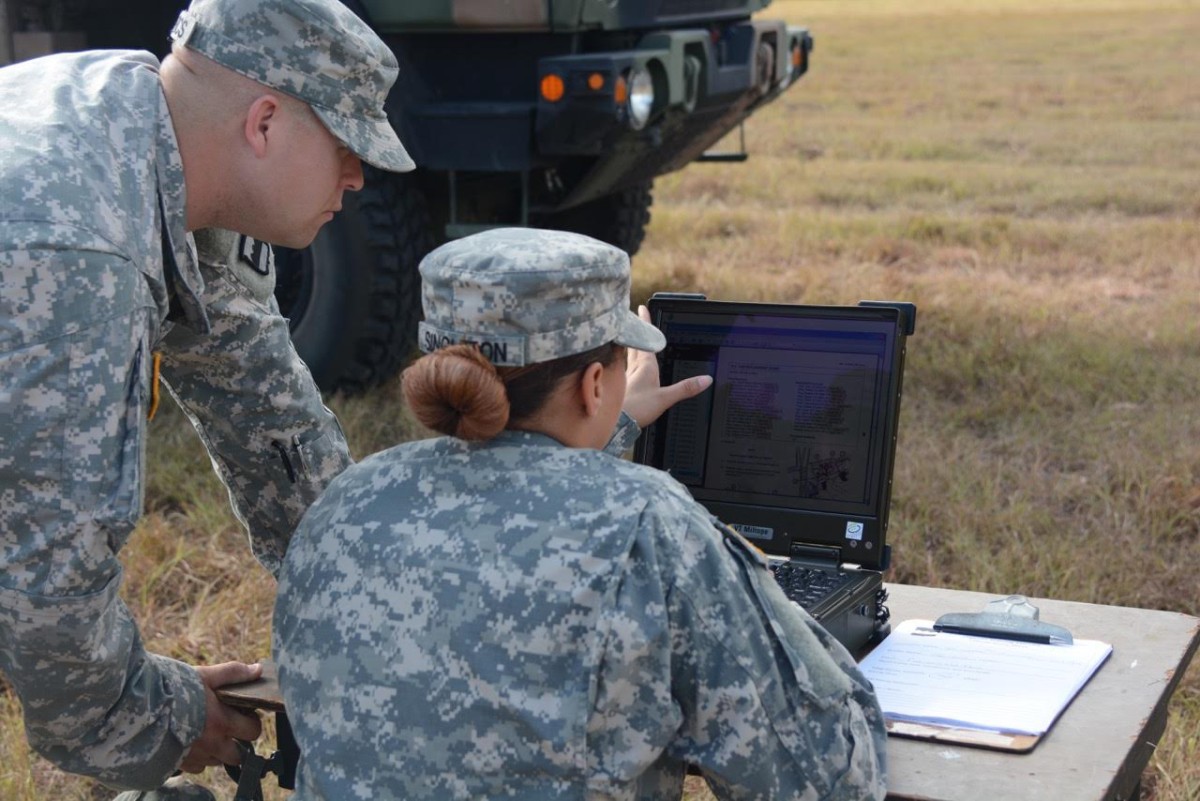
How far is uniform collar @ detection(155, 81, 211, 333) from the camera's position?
1828 millimetres

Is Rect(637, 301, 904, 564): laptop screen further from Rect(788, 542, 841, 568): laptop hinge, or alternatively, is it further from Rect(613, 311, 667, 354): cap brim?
Rect(613, 311, 667, 354): cap brim

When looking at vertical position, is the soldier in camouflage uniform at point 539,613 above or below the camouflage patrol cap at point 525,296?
below

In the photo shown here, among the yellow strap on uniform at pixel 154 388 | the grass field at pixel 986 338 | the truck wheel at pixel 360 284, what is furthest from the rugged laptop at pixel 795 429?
the truck wheel at pixel 360 284

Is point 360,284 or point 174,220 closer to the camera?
point 174,220

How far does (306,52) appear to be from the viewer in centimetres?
190

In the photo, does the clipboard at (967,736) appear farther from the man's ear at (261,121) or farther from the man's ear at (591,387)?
the man's ear at (261,121)

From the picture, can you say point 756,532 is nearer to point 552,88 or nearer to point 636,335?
point 636,335

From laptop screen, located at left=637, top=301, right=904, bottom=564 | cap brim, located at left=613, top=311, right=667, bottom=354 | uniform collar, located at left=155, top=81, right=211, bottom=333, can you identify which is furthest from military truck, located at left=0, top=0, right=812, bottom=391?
cap brim, located at left=613, top=311, right=667, bottom=354

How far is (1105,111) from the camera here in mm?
12586

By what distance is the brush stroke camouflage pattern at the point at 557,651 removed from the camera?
150cm

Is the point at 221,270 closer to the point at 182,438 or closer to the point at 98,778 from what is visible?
the point at 98,778

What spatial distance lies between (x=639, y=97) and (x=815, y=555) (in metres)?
2.67

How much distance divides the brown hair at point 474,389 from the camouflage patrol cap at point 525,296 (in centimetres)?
2

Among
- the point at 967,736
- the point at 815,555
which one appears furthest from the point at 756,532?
the point at 967,736
